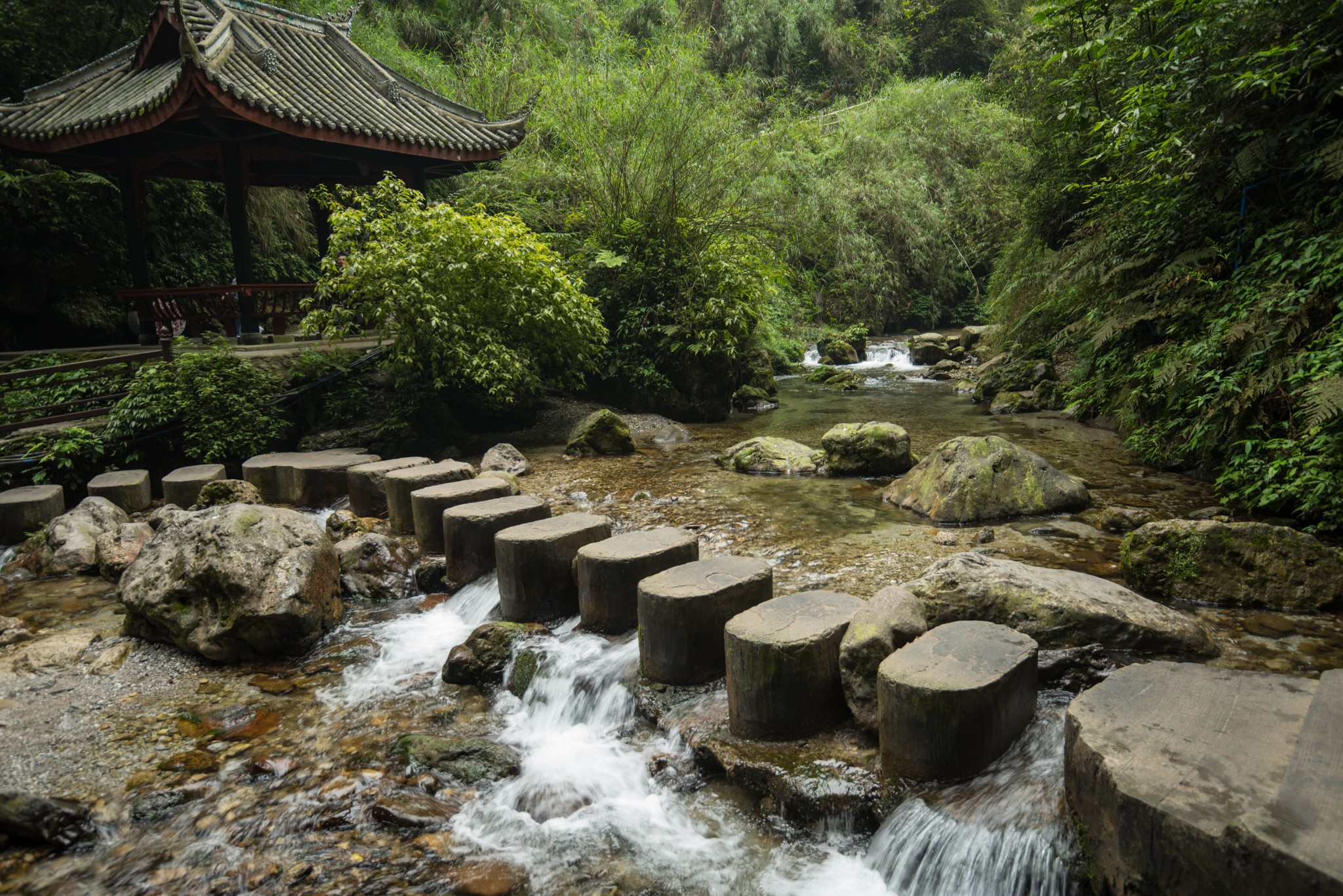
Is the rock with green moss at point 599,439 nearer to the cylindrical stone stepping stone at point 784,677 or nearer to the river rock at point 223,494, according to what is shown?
the river rock at point 223,494

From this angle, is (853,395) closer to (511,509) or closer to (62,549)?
(511,509)

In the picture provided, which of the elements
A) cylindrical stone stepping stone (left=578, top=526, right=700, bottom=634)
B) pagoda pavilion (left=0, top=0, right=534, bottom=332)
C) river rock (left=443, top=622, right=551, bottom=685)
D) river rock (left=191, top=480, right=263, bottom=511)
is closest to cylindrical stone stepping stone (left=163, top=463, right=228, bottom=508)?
river rock (left=191, top=480, right=263, bottom=511)

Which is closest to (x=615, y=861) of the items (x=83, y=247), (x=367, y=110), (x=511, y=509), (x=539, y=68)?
(x=511, y=509)

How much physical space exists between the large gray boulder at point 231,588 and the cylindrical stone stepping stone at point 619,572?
1.84 meters

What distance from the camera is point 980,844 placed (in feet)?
8.29

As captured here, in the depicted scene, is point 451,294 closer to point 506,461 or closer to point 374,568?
point 506,461

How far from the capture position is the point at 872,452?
755cm

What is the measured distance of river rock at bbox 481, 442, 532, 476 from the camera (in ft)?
26.2

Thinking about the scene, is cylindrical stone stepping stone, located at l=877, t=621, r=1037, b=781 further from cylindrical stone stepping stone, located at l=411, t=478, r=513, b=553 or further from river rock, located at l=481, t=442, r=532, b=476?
river rock, located at l=481, t=442, r=532, b=476

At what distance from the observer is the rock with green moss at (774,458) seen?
25.8 feet

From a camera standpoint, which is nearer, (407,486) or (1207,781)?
(1207,781)

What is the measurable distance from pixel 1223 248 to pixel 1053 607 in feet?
17.4

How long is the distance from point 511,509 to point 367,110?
830 cm

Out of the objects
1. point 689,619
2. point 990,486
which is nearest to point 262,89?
point 689,619
